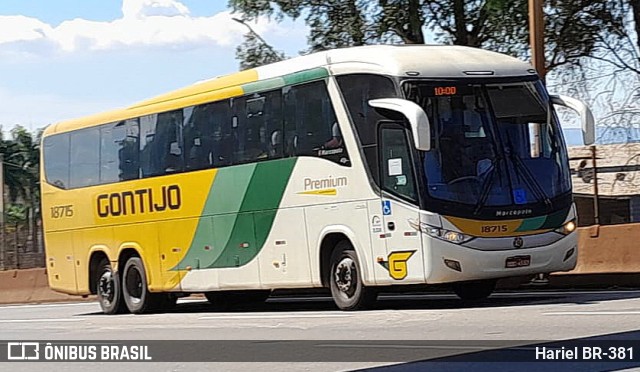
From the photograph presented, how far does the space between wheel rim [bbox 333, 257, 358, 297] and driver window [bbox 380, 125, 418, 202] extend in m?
1.39

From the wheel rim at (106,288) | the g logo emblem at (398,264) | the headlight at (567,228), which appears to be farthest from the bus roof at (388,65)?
the wheel rim at (106,288)

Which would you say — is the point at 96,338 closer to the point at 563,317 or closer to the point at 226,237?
the point at 226,237

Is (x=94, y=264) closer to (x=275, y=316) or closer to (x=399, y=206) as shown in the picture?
(x=275, y=316)

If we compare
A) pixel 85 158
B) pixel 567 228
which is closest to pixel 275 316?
pixel 567 228

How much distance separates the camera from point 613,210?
1264 inches

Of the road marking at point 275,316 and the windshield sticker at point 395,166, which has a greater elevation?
the windshield sticker at point 395,166

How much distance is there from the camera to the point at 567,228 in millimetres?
16125

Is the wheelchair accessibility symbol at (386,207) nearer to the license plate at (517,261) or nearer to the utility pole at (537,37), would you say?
the license plate at (517,261)

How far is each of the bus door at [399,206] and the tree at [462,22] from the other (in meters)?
11.8

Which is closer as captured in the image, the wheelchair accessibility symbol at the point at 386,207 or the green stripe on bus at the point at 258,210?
the wheelchair accessibility symbol at the point at 386,207

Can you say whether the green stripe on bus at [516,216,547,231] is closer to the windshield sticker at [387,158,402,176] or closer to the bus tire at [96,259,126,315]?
the windshield sticker at [387,158,402,176]

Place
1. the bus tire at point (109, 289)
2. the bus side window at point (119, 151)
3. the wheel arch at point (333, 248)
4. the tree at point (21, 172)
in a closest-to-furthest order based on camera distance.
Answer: the wheel arch at point (333, 248), the bus side window at point (119, 151), the bus tire at point (109, 289), the tree at point (21, 172)

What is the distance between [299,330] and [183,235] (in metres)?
6.32

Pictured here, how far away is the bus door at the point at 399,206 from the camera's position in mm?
15516
